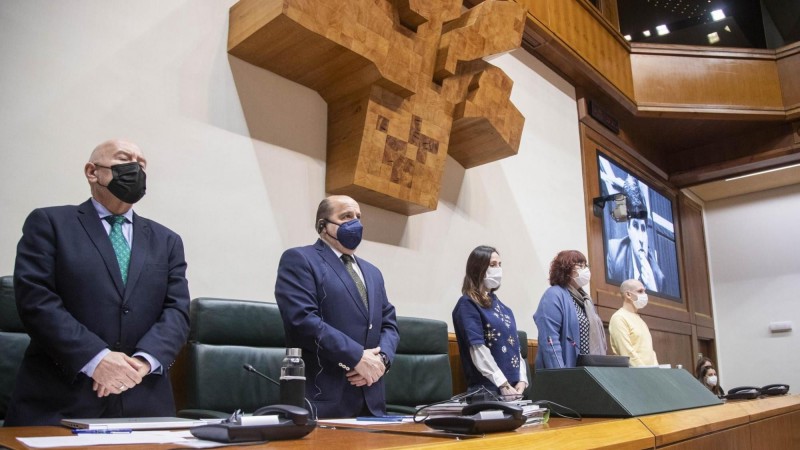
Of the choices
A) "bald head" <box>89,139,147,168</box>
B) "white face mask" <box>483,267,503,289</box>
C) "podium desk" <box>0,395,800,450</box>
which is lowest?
"podium desk" <box>0,395,800,450</box>

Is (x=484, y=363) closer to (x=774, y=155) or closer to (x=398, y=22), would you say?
(x=398, y=22)

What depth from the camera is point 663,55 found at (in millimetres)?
5910

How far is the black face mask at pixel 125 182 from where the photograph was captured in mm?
1769

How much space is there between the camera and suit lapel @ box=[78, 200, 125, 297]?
1663 mm

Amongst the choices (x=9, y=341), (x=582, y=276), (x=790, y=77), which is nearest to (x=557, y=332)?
(x=582, y=276)

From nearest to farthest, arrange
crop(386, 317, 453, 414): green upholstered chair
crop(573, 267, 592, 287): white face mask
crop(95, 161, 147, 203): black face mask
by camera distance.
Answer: crop(95, 161, 147, 203): black face mask, crop(386, 317, 453, 414): green upholstered chair, crop(573, 267, 592, 287): white face mask

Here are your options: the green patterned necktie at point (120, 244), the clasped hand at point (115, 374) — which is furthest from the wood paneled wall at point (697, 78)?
the clasped hand at point (115, 374)

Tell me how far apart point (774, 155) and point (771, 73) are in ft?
2.62

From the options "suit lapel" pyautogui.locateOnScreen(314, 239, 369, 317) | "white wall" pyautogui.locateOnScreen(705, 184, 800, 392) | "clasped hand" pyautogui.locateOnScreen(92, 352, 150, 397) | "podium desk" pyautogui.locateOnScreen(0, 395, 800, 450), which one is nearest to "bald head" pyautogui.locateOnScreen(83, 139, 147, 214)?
"clasped hand" pyautogui.locateOnScreen(92, 352, 150, 397)

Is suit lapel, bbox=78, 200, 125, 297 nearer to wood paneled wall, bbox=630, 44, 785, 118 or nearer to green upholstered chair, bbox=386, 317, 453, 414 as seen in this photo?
green upholstered chair, bbox=386, 317, 453, 414

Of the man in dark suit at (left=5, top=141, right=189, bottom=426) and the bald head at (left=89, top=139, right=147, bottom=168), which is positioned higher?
the bald head at (left=89, top=139, right=147, bottom=168)

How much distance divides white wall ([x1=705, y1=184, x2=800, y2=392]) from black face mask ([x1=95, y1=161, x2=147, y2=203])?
7.16 metres

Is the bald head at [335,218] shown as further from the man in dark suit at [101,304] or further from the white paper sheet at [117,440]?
the white paper sheet at [117,440]

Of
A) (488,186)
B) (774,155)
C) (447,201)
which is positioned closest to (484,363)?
(447,201)
